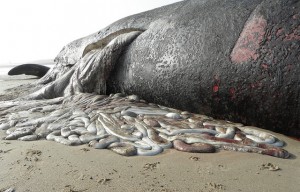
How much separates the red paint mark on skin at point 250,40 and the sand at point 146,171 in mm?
886

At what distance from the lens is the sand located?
1.72 metres

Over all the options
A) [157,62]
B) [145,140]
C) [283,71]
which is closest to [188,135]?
[145,140]

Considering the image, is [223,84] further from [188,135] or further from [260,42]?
[188,135]

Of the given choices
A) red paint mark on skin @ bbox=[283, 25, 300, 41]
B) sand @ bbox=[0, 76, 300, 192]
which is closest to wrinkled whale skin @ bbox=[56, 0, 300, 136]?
red paint mark on skin @ bbox=[283, 25, 300, 41]

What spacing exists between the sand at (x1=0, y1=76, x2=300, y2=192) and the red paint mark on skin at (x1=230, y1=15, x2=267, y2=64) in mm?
886

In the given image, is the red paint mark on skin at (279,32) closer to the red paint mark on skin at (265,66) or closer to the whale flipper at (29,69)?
the red paint mark on skin at (265,66)

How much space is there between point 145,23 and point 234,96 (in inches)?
79.6

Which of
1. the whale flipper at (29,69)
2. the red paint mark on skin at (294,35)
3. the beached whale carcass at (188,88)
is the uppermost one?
the red paint mark on skin at (294,35)

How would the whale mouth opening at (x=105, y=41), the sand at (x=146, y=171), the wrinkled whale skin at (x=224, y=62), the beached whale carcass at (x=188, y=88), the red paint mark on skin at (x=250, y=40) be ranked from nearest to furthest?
the sand at (x=146, y=171) → the beached whale carcass at (x=188, y=88) → the wrinkled whale skin at (x=224, y=62) → the red paint mark on skin at (x=250, y=40) → the whale mouth opening at (x=105, y=41)

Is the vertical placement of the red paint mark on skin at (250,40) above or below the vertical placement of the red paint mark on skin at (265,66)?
above

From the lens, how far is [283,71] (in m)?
2.58

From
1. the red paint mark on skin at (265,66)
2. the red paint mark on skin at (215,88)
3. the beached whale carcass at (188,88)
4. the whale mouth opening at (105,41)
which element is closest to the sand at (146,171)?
the beached whale carcass at (188,88)

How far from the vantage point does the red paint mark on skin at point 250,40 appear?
2.80 metres

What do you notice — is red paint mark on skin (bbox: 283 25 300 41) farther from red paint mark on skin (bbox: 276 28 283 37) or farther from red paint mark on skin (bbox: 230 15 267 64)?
red paint mark on skin (bbox: 230 15 267 64)
